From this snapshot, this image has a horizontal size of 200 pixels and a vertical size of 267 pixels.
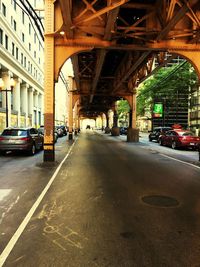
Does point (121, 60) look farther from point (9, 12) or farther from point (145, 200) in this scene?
point (9, 12)

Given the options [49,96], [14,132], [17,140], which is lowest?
[17,140]

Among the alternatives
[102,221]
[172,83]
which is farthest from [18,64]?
[102,221]

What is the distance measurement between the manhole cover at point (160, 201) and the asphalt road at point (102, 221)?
0.07 feet

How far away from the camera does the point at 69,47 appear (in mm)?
14367

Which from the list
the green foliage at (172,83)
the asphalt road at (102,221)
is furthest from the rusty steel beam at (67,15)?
the green foliage at (172,83)

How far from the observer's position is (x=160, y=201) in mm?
7082

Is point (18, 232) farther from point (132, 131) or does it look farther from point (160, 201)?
point (132, 131)

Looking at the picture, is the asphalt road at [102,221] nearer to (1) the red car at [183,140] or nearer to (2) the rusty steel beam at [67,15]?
(2) the rusty steel beam at [67,15]

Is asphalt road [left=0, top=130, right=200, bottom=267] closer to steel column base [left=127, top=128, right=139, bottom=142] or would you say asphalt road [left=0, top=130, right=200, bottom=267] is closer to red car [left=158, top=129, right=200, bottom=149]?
red car [left=158, top=129, right=200, bottom=149]

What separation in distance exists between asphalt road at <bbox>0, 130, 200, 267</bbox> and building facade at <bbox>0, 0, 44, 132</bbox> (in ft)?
58.4

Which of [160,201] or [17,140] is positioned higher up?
[17,140]

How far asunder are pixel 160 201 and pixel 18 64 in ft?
126

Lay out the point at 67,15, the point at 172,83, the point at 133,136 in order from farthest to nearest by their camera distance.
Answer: the point at 172,83, the point at 133,136, the point at 67,15

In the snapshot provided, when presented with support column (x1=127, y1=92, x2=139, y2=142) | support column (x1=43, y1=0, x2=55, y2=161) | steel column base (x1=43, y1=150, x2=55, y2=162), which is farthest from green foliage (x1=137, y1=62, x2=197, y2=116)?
steel column base (x1=43, y1=150, x2=55, y2=162)
